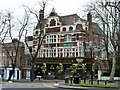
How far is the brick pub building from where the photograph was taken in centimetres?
4550

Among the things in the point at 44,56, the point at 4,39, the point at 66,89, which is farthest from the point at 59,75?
the point at 66,89

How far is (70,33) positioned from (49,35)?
18.9ft

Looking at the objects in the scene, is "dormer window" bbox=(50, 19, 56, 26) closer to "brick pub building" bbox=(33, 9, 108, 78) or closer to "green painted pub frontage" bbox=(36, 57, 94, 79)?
"brick pub building" bbox=(33, 9, 108, 78)

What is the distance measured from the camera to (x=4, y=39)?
4425cm

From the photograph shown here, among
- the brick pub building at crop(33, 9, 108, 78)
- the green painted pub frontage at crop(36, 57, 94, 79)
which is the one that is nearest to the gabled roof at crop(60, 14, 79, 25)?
the brick pub building at crop(33, 9, 108, 78)

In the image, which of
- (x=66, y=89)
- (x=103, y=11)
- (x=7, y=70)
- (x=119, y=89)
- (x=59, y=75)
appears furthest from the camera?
(x=7, y=70)

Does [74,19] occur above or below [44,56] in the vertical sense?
above

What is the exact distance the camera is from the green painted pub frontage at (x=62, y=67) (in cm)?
4475

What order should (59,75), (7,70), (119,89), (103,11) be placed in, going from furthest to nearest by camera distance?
(7,70)
(59,75)
(103,11)
(119,89)

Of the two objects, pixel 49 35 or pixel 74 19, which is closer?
pixel 74 19

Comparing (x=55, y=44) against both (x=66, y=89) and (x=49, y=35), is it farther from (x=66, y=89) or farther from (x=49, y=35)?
(x=66, y=89)

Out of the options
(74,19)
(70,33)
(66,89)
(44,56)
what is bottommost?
(66,89)

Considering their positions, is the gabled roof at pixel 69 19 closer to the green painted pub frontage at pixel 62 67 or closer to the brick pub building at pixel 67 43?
the brick pub building at pixel 67 43

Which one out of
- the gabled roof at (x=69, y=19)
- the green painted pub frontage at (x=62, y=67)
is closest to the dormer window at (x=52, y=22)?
the gabled roof at (x=69, y=19)
